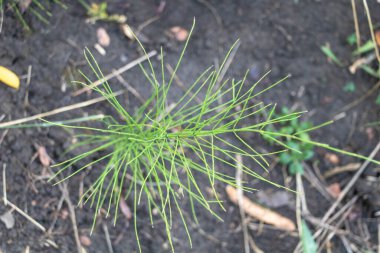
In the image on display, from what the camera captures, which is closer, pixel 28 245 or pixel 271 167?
pixel 28 245

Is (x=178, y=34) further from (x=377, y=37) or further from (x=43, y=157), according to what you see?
(x=377, y=37)

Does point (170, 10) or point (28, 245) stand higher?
point (170, 10)

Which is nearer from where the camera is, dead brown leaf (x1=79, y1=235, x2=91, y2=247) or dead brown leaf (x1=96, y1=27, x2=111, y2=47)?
dead brown leaf (x1=79, y1=235, x2=91, y2=247)

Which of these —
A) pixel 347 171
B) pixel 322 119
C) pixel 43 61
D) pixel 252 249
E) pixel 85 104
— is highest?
pixel 43 61

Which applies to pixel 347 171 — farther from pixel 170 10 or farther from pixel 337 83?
pixel 170 10

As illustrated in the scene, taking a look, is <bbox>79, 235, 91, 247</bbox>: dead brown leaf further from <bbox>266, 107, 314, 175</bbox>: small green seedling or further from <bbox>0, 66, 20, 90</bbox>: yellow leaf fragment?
<bbox>266, 107, 314, 175</bbox>: small green seedling

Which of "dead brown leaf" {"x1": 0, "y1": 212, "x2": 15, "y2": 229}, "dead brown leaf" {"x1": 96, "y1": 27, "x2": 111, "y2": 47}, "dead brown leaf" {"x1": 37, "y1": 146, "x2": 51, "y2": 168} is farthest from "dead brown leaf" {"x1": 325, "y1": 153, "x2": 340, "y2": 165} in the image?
"dead brown leaf" {"x1": 0, "y1": 212, "x2": 15, "y2": 229}

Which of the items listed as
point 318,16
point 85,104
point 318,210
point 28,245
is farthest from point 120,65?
point 318,210

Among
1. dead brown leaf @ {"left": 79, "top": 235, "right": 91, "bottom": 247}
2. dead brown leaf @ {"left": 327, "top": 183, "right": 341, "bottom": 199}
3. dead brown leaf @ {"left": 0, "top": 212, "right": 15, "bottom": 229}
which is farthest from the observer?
dead brown leaf @ {"left": 327, "top": 183, "right": 341, "bottom": 199}

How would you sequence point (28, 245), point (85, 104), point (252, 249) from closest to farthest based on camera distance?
1. point (28, 245)
2. point (85, 104)
3. point (252, 249)
